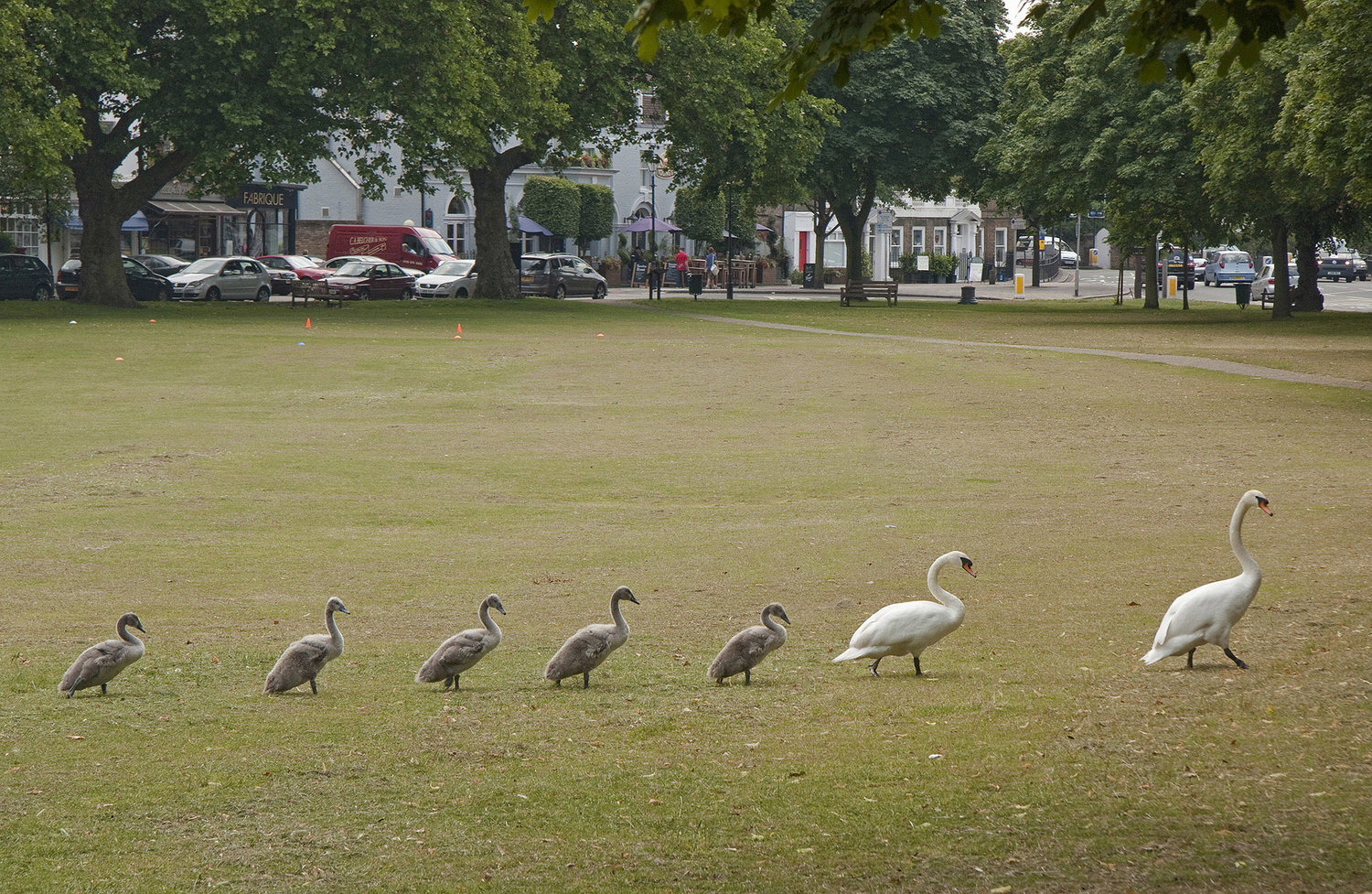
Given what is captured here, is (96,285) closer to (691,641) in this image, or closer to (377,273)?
(377,273)

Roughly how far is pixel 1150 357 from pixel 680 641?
82.4 ft

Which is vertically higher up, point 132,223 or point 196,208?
point 196,208

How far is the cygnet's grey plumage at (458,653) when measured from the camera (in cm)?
811

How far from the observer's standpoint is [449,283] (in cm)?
5678

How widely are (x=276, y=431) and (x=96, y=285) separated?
28.7 m

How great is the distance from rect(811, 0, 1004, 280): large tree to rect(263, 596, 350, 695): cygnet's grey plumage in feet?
161

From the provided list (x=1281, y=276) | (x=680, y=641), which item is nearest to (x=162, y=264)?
(x=1281, y=276)

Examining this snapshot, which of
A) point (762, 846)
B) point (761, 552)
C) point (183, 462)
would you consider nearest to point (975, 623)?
point (761, 552)

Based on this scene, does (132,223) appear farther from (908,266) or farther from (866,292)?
(908,266)

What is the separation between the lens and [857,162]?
56.3 meters

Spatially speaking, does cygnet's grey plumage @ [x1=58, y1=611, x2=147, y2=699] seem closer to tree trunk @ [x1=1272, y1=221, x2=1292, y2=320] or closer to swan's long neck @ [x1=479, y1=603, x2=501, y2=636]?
swan's long neck @ [x1=479, y1=603, x2=501, y2=636]

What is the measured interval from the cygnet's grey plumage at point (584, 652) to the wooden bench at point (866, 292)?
49.9 metres

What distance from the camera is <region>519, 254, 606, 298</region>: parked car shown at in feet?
198

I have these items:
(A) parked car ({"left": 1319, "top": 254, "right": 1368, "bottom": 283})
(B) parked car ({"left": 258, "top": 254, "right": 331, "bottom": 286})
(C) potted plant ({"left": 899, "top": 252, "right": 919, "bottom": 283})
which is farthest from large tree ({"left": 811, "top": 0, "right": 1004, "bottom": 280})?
(A) parked car ({"left": 1319, "top": 254, "right": 1368, "bottom": 283})
